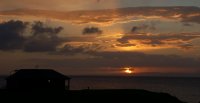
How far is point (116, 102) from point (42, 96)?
873cm

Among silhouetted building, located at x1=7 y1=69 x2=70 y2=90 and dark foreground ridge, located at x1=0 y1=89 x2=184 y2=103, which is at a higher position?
silhouetted building, located at x1=7 y1=69 x2=70 y2=90

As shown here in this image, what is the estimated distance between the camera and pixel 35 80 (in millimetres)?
63750

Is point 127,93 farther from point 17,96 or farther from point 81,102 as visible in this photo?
point 17,96

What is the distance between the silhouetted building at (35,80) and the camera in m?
63.6

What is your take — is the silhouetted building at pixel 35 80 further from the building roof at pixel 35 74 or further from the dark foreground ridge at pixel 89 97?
the dark foreground ridge at pixel 89 97

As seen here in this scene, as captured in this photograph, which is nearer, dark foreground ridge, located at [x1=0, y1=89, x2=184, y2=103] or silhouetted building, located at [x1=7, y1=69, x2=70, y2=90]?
dark foreground ridge, located at [x1=0, y1=89, x2=184, y2=103]

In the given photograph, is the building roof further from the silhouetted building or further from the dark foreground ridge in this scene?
the dark foreground ridge

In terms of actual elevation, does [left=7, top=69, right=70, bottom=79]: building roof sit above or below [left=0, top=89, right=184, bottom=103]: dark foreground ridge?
above

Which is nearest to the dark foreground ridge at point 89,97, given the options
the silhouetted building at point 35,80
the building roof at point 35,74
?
the silhouetted building at point 35,80

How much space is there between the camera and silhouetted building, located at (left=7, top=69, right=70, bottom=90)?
2502 inches

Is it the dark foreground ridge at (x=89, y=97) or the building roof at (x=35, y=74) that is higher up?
the building roof at (x=35, y=74)

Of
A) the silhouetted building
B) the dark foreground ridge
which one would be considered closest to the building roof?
the silhouetted building

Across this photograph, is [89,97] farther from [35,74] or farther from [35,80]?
[35,74]

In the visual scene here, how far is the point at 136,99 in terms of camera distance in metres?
54.2
